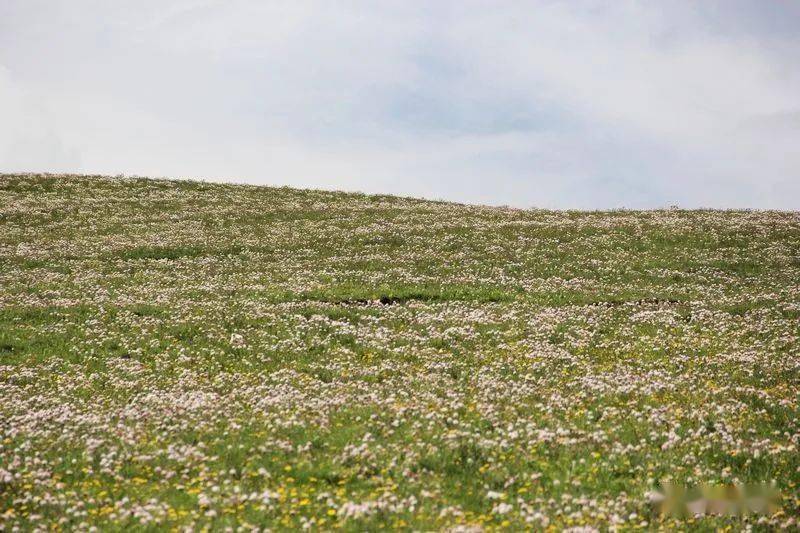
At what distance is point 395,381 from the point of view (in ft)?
53.7

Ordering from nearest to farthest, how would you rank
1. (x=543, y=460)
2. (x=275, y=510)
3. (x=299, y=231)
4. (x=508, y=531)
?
(x=508, y=531), (x=275, y=510), (x=543, y=460), (x=299, y=231)

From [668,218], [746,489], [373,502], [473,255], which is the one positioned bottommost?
[373,502]

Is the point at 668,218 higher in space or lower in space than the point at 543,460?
higher

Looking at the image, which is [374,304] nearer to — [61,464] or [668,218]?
[61,464]

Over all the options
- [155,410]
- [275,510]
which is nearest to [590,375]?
[275,510]

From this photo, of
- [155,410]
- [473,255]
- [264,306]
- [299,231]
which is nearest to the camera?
[155,410]

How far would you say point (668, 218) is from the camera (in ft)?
158

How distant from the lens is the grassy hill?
33.2ft

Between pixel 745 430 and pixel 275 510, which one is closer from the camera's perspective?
pixel 275 510

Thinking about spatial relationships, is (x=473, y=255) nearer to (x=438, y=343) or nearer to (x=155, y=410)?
(x=438, y=343)

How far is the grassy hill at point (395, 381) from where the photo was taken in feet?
33.2

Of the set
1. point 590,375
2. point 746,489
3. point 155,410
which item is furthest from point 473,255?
point 746,489

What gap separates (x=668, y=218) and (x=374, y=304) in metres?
31.7

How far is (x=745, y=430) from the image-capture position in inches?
490
